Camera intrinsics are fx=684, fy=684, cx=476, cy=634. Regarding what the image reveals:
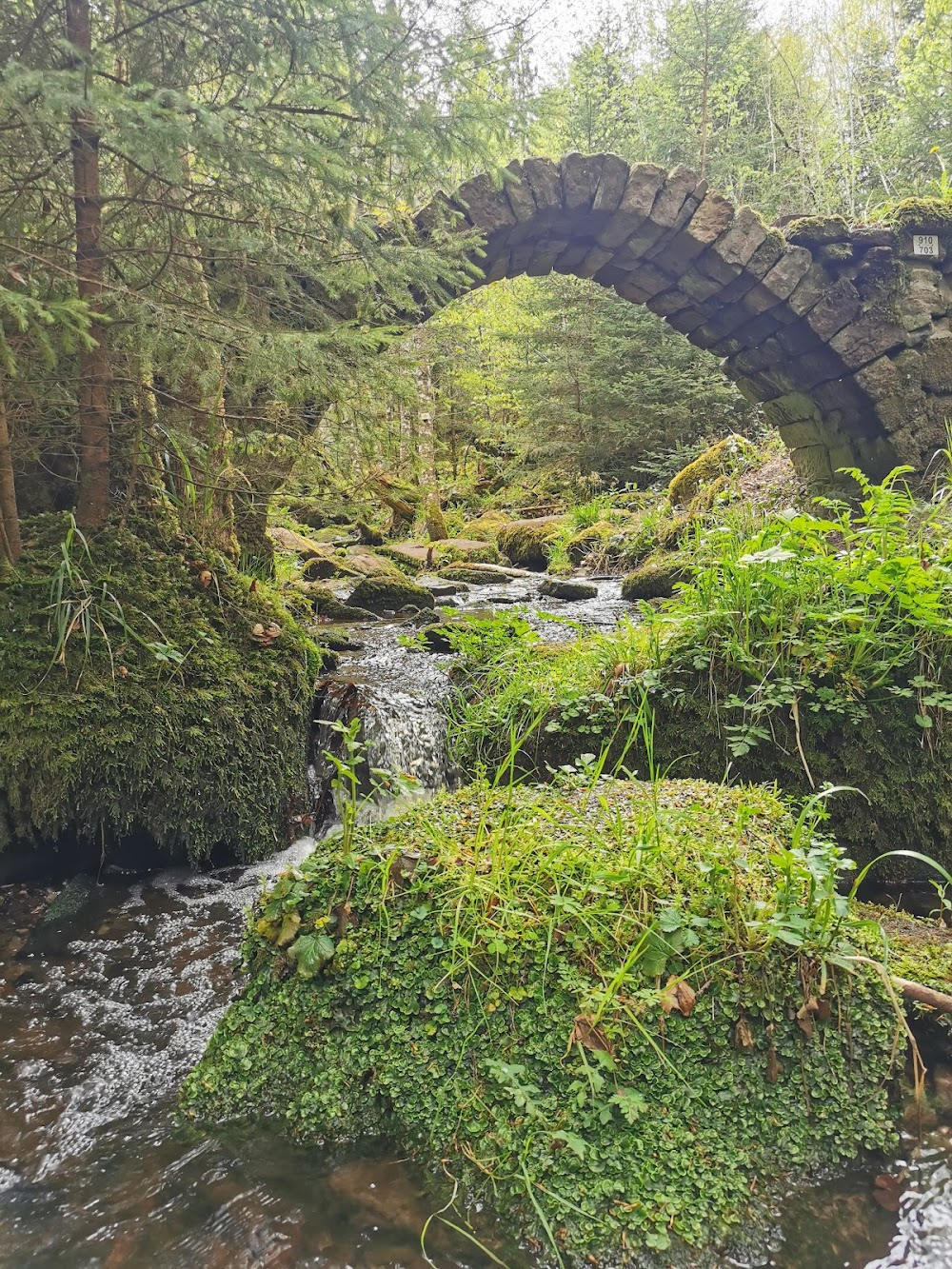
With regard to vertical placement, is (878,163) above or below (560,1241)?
above

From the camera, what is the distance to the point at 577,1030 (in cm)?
Answer: 167

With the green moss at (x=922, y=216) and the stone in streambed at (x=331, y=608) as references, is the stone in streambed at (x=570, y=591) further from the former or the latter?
the green moss at (x=922, y=216)

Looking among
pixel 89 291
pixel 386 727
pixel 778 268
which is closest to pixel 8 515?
pixel 89 291

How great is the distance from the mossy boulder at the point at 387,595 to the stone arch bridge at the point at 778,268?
3.92 meters

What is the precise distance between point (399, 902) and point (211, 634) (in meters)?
2.25

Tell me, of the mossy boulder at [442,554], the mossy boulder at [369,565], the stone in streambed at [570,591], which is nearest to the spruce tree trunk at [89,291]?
the mossy boulder at [369,565]

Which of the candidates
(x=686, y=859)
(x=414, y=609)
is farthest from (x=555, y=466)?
(x=686, y=859)

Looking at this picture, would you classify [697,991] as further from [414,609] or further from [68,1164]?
[414,609]

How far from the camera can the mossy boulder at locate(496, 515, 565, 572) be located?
11117 millimetres

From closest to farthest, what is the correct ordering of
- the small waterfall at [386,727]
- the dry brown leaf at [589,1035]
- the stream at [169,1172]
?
the stream at [169,1172] → the dry brown leaf at [589,1035] → the small waterfall at [386,727]

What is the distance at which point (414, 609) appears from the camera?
289 inches

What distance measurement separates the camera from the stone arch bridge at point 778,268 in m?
7.54

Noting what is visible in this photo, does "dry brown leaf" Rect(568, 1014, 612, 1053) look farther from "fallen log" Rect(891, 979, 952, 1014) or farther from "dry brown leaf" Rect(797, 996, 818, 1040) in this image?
"fallen log" Rect(891, 979, 952, 1014)

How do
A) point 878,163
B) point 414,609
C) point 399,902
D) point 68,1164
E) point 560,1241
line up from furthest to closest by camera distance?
point 878,163 < point 414,609 < point 399,902 < point 68,1164 < point 560,1241
